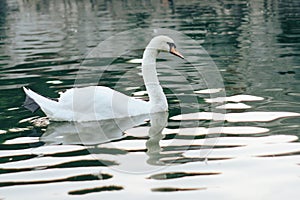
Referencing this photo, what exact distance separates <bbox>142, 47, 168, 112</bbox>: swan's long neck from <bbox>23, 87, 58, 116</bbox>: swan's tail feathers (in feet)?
5.84

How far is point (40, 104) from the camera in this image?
40.0 feet

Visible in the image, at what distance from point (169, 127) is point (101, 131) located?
117cm

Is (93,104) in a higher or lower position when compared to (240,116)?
higher

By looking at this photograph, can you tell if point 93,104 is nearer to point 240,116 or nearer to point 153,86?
point 153,86

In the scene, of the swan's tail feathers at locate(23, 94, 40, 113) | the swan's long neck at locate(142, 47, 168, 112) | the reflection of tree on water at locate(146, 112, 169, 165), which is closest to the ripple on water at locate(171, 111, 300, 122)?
the reflection of tree on water at locate(146, 112, 169, 165)

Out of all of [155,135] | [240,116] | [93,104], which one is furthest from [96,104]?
[240,116]

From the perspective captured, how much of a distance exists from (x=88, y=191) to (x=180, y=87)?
7117 mm

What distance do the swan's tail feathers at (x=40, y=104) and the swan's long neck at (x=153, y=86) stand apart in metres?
1.78

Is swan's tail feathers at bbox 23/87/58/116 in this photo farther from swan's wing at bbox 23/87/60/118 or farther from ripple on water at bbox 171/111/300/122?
ripple on water at bbox 171/111/300/122

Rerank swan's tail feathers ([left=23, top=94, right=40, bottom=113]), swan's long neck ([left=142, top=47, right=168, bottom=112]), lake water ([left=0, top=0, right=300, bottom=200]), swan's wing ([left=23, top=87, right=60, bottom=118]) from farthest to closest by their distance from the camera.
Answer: swan's long neck ([left=142, top=47, right=168, bottom=112])
swan's tail feathers ([left=23, top=94, right=40, bottom=113])
swan's wing ([left=23, top=87, right=60, bottom=118])
lake water ([left=0, top=0, right=300, bottom=200])

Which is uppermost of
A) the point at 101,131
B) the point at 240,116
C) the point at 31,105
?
the point at 31,105

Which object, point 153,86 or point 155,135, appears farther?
point 153,86

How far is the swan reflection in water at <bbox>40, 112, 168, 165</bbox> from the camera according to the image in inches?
428

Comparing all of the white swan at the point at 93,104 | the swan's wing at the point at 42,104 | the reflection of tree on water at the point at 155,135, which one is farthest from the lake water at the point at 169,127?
the swan's wing at the point at 42,104
